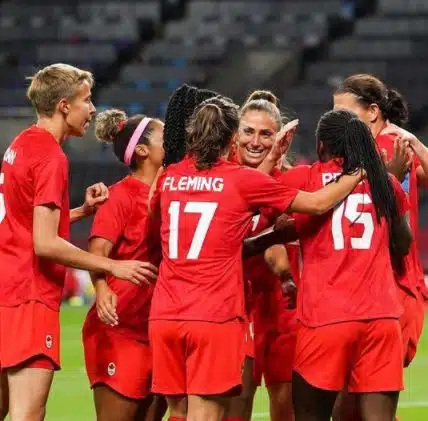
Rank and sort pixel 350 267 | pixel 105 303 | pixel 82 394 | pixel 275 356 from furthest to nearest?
pixel 82 394, pixel 275 356, pixel 105 303, pixel 350 267

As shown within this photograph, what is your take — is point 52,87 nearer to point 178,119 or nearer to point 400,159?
point 178,119

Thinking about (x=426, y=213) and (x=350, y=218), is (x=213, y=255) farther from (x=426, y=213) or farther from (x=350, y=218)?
(x=426, y=213)

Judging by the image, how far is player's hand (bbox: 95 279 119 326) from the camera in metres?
5.70

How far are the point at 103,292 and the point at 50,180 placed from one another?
65 cm

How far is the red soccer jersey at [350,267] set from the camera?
17.8ft

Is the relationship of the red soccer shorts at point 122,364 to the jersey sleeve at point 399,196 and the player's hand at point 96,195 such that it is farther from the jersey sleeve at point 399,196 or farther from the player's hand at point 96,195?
the jersey sleeve at point 399,196

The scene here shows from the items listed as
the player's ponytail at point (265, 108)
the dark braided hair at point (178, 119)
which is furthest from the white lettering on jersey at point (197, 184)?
the player's ponytail at point (265, 108)

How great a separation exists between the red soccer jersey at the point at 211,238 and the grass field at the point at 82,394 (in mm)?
3332

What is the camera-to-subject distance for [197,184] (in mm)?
5383

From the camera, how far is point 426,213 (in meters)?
18.2

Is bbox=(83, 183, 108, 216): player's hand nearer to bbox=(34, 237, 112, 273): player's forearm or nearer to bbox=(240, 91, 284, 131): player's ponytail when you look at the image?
bbox=(34, 237, 112, 273): player's forearm

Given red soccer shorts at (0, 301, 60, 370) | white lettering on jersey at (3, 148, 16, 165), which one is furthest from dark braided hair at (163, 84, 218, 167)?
red soccer shorts at (0, 301, 60, 370)

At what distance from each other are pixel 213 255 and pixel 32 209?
85 cm

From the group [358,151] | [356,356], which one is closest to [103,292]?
[356,356]
